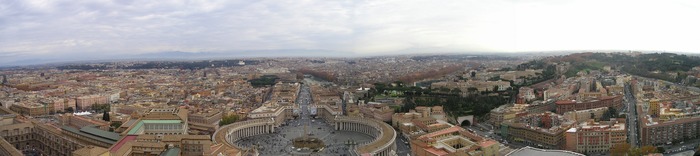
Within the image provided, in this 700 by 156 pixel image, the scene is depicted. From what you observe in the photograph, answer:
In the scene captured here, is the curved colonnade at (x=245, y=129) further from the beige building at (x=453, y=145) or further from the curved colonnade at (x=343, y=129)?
the beige building at (x=453, y=145)

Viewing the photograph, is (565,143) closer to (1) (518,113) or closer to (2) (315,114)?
(1) (518,113)

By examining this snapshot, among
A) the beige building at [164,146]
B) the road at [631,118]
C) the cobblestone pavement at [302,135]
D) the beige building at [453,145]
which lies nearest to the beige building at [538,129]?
the road at [631,118]

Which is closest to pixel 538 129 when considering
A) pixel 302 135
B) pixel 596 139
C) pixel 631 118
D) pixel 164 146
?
pixel 596 139

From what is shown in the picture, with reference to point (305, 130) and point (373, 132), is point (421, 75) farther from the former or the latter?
point (305, 130)

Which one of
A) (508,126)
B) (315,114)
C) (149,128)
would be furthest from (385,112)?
(149,128)

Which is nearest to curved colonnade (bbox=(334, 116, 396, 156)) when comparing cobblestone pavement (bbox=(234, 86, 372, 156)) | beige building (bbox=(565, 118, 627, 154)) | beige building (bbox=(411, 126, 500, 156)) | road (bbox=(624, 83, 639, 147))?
cobblestone pavement (bbox=(234, 86, 372, 156))
